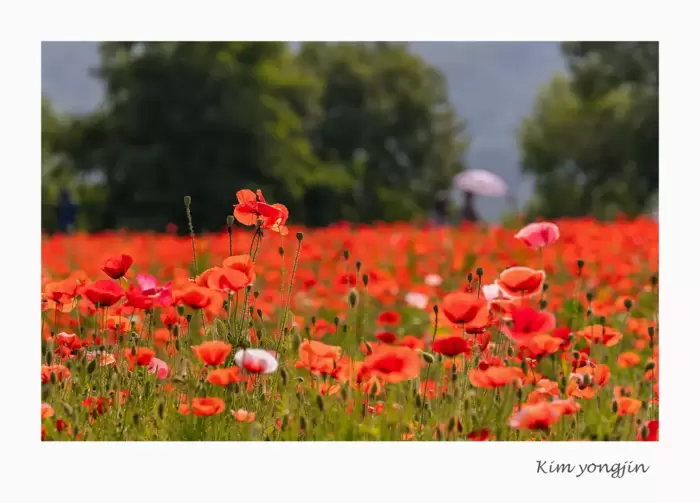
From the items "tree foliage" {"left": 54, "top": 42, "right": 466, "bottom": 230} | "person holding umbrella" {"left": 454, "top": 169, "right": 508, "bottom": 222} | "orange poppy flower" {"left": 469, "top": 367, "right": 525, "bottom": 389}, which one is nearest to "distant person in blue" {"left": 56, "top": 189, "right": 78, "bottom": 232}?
"tree foliage" {"left": 54, "top": 42, "right": 466, "bottom": 230}

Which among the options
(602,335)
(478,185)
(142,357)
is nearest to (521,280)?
(602,335)

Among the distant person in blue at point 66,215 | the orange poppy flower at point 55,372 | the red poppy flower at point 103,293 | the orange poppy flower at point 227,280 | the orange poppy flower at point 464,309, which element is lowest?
the orange poppy flower at point 55,372

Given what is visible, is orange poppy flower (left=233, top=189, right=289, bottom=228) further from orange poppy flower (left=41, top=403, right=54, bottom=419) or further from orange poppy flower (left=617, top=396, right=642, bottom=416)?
orange poppy flower (left=617, top=396, right=642, bottom=416)

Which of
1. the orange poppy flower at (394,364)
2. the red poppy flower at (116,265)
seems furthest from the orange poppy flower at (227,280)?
the orange poppy flower at (394,364)

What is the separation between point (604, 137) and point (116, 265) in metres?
19.4

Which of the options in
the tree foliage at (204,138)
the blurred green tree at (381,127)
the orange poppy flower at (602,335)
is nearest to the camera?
the orange poppy flower at (602,335)

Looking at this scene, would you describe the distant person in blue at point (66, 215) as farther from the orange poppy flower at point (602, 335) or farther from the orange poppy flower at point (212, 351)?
the orange poppy flower at point (212, 351)

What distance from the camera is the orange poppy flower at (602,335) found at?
262cm

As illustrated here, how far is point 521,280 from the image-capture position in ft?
7.66

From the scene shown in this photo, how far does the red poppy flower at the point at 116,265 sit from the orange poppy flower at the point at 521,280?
1.08m

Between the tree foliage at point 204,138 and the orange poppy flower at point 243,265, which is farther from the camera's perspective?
the tree foliage at point 204,138

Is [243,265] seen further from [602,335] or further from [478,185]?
[478,185]

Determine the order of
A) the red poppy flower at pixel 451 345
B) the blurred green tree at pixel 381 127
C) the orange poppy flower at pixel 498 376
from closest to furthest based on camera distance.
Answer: the orange poppy flower at pixel 498 376 < the red poppy flower at pixel 451 345 < the blurred green tree at pixel 381 127
